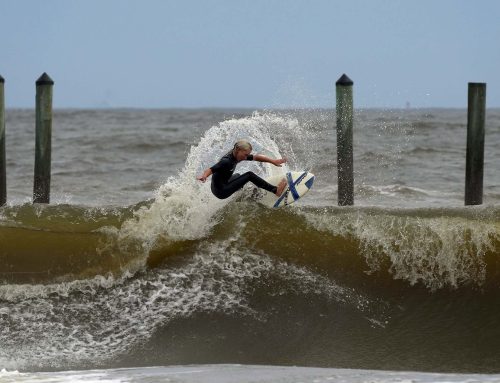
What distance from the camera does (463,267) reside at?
980cm

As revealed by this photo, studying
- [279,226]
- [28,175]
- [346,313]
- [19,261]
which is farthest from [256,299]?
[28,175]

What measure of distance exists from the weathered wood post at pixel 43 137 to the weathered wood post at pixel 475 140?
6.30 m

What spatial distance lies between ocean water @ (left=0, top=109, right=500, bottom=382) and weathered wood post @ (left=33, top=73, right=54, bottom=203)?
1.32 metres

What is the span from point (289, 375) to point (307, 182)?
475 cm

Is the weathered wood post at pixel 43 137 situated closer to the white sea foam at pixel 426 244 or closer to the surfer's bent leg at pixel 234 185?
the surfer's bent leg at pixel 234 185

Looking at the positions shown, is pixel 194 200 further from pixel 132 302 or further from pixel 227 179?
pixel 132 302

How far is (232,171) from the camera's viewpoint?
10633 mm

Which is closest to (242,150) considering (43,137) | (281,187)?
(281,187)

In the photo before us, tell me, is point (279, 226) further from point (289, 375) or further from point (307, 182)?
point (289, 375)

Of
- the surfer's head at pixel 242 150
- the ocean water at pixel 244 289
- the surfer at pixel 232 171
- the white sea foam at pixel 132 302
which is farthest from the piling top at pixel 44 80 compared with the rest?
the white sea foam at pixel 132 302

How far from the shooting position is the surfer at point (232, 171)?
10383 mm

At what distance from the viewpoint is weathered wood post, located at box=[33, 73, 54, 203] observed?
13.6 m

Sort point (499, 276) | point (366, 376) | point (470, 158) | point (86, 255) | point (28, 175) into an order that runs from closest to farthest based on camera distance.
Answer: point (366, 376), point (499, 276), point (86, 255), point (470, 158), point (28, 175)

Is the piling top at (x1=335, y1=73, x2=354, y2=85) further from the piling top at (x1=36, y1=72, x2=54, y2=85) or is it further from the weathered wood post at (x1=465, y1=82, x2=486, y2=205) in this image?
the piling top at (x1=36, y1=72, x2=54, y2=85)
